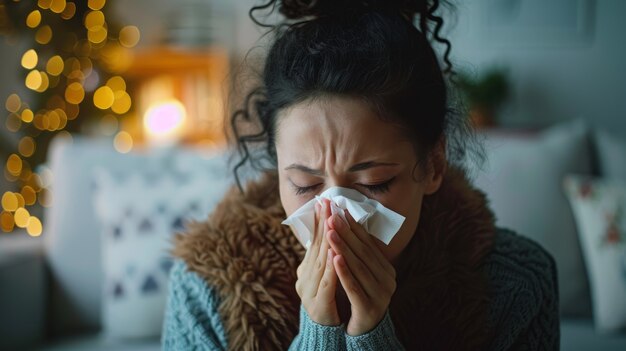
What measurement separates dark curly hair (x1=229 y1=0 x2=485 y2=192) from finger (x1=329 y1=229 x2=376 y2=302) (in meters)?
0.21

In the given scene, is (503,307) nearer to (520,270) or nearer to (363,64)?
(520,270)

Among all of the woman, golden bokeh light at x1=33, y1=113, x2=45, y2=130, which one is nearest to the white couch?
the woman

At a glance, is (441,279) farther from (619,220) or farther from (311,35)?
(619,220)

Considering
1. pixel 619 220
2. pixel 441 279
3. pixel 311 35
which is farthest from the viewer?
pixel 619 220

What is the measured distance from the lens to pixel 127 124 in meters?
3.37

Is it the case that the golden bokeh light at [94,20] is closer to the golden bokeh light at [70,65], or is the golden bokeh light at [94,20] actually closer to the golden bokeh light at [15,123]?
the golden bokeh light at [70,65]

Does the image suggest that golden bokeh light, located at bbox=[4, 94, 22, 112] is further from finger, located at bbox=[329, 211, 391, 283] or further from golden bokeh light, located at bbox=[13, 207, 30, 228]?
finger, located at bbox=[329, 211, 391, 283]

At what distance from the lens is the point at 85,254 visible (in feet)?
5.58

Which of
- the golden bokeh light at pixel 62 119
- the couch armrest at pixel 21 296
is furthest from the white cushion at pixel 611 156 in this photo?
the golden bokeh light at pixel 62 119

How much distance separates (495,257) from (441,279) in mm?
133

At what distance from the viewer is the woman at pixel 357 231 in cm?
86

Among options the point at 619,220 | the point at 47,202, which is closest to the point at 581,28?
the point at 619,220

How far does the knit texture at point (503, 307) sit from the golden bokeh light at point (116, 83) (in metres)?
2.21

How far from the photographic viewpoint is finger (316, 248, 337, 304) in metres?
0.84
